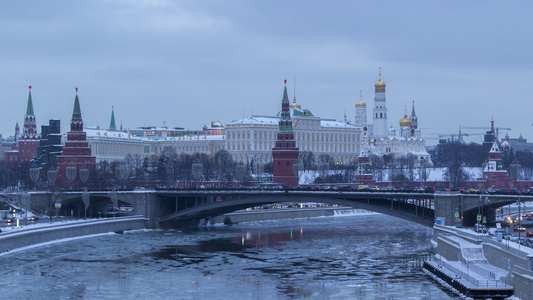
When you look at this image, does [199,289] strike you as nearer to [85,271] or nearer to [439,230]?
[85,271]

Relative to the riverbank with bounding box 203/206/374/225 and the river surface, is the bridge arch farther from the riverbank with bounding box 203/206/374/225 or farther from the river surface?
the riverbank with bounding box 203/206/374/225

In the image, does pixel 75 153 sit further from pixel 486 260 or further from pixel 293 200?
pixel 486 260

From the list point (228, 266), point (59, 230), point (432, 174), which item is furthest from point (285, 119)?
point (228, 266)

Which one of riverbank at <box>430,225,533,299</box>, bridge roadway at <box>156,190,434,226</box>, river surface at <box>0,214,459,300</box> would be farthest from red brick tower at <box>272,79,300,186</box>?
riverbank at <box>430,225,533,299</box>

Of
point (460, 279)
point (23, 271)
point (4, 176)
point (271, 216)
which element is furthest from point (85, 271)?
point (4, 176)

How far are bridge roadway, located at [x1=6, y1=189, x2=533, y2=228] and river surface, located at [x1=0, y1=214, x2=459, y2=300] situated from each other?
266 cm

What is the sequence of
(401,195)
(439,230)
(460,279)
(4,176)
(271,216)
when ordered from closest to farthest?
1. (460,279)
2. (439,230)
3. (401,195)
4. (271,216)
5. (4,176)

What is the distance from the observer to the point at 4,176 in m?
144

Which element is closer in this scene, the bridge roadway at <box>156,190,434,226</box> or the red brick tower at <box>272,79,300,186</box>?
the bridge roadway at <box>156,190,434,226</box>

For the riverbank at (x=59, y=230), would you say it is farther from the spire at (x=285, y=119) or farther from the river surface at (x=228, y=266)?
the spire at (x=285, y=119)

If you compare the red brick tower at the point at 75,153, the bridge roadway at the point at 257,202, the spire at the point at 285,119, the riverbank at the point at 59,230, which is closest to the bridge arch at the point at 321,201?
the bridge roadway at the point at 257,202

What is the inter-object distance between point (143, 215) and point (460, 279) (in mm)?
48427

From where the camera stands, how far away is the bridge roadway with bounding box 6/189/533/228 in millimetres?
72750

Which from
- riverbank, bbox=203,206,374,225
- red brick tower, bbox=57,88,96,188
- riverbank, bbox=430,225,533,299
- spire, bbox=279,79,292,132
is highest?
spire, bbox=279,79,292,132
